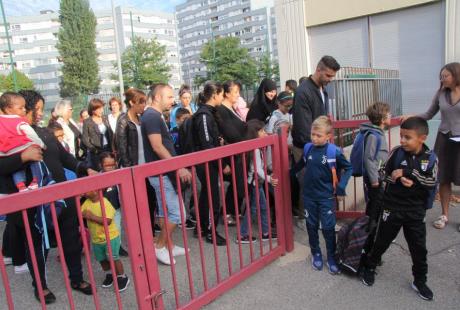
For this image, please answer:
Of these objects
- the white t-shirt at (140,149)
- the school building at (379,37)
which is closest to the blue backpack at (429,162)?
the white t-shirt at (140,149)

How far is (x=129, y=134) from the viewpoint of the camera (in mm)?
4055

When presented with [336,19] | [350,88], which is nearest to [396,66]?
[336,19]

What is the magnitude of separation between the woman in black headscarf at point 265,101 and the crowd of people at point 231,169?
426mm

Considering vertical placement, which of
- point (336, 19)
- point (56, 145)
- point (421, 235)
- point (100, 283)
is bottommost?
point (100, 283)

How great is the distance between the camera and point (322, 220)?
339cm

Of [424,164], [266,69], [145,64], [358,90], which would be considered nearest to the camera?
[424,164]

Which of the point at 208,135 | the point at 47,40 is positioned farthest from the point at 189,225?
the point at 47,40

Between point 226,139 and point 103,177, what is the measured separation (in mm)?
2205

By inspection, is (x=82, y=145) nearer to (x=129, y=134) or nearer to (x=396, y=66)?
(x=129, y=134)

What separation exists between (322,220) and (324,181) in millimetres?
339

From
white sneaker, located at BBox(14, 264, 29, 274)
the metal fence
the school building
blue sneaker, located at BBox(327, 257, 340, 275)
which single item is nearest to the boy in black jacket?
blue sneaker, located at BBox(327, 257, 340, 275)

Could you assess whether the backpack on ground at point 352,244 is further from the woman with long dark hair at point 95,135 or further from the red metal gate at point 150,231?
the woman with long dark hair at point 95,135

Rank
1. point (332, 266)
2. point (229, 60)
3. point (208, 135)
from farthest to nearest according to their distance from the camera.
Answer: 1. point (229, 60)
2. point (208, 135)
3. point (332, 266)

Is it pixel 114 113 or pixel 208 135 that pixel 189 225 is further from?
pixel 114 113
